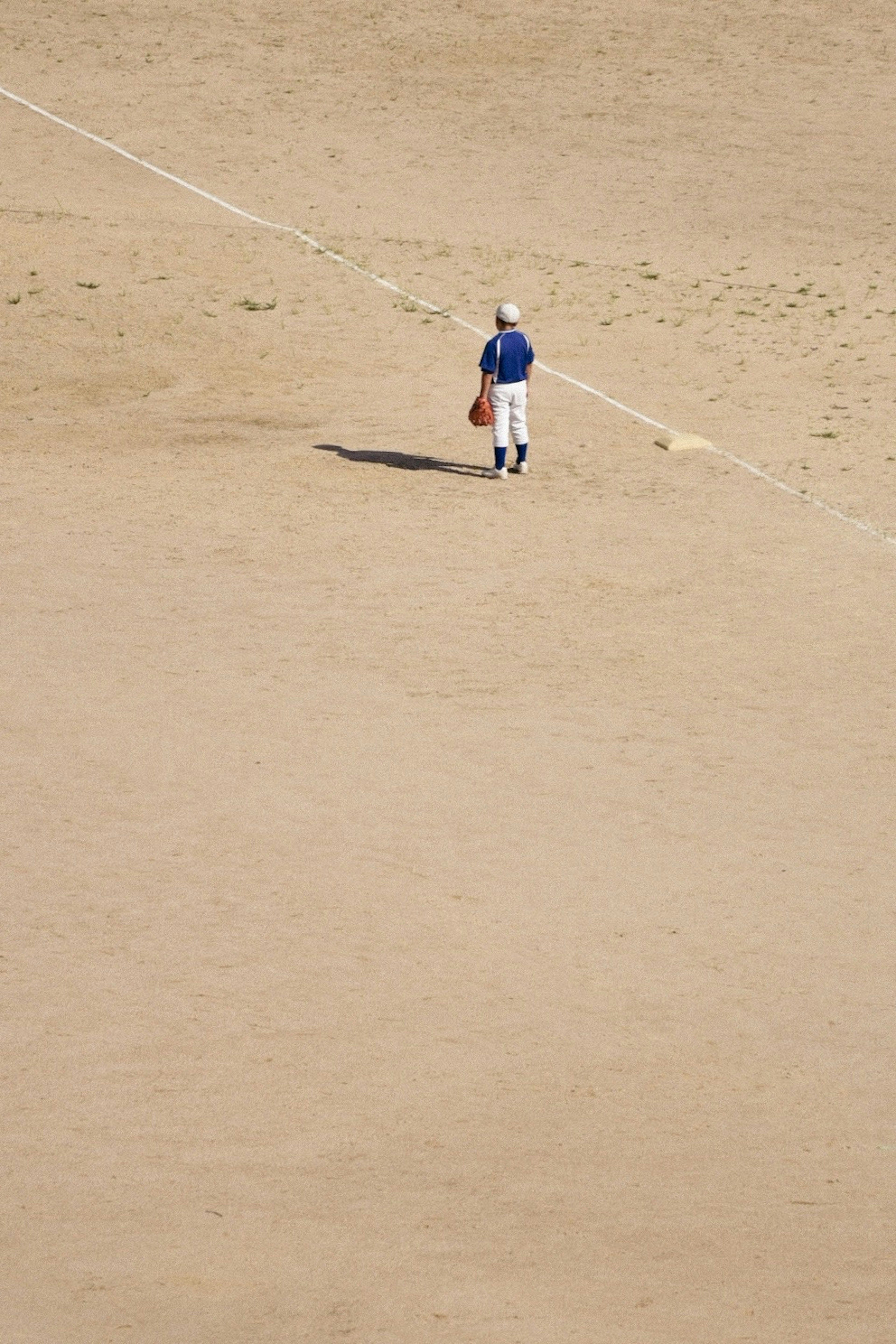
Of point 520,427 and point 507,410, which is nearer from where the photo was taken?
point 507,410

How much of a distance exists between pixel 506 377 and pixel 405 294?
7.90m

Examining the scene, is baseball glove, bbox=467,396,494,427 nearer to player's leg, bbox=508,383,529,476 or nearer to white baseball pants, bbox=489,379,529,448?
white baseball pants, bbox=489,379,529,448

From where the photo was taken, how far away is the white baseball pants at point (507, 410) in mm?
17188

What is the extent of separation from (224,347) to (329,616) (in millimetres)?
9221

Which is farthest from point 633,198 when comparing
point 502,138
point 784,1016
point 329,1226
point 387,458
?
point 329,1226

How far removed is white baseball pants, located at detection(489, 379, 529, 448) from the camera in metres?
17.2

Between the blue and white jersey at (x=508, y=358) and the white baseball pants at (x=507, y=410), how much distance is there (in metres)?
0.07

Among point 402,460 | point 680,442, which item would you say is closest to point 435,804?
point 402,460

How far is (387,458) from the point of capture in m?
18.5

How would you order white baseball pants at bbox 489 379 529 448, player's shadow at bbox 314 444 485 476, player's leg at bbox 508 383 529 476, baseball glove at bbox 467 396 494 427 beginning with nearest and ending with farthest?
baseball glove at bbox 467 396 494 427 < white baseball pants at bbox 489 379 529 448 < player's leg at bbox 508 383 529 476 < player's shadow at bbox 314 444 485 476

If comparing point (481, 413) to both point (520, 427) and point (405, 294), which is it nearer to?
point (520, 427)

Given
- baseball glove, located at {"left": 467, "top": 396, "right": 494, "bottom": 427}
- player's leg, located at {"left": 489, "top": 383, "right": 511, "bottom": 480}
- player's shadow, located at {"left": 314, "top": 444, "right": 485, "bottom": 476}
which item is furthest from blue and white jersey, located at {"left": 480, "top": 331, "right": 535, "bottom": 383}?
player's shadow, located at {"left": 314, "top": 444, "right": 485, "bottom": 476}

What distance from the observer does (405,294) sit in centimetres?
2452

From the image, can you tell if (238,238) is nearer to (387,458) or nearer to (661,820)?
(387,458)
